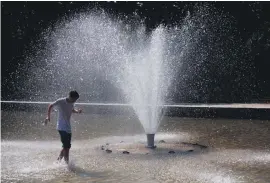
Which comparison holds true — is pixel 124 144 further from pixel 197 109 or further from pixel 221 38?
pixel 221 38

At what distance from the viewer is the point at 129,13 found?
30.5 meters

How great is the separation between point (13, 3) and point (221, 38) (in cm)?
1729

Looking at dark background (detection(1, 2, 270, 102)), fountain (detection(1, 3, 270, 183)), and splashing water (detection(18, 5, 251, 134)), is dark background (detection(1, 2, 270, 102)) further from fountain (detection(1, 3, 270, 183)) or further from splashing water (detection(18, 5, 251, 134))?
splashing water (detection(18, 5, 251, 134))

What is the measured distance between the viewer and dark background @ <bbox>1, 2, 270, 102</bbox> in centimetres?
2330

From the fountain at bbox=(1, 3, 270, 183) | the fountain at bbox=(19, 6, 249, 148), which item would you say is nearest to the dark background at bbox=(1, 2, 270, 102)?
the fountain at bbox=(1, 3, 270, 183)

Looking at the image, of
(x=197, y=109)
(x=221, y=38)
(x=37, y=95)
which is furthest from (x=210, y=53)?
(x=37, y=95)

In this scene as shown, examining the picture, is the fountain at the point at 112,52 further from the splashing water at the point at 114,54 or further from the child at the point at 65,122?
the child at the point at 65,122

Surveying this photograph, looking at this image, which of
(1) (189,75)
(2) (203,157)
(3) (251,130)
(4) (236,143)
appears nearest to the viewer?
(2) (203,157)

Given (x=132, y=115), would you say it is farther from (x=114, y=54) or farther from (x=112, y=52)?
(x=114, y=54)

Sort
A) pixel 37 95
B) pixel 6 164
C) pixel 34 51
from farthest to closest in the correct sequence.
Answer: pixel 34 51, pixel 37 95, pixel 6 164

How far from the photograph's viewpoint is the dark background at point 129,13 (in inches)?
917

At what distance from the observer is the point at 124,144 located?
389 inches

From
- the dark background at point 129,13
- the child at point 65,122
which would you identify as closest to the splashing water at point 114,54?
the dark background at point 129,13

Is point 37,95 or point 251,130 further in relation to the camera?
point 37,95
